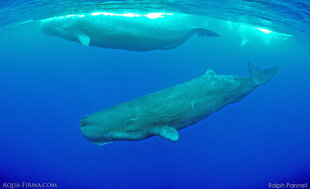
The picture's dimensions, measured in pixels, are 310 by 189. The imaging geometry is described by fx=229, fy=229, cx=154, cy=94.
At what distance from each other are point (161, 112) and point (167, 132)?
453 millimetres

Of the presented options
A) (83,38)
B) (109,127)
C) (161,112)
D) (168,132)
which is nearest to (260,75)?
(161,112)

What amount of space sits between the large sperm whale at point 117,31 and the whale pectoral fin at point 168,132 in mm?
5016

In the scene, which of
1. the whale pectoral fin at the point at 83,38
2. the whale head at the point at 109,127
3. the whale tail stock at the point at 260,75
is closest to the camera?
the whale head at the point at 109,127

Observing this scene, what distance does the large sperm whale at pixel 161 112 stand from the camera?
4531 millimetres

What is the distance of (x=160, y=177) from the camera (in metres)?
15.8

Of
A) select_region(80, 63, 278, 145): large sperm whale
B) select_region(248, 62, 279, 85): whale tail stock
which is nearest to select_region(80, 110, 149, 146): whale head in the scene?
select_region(80, 63, 278, 145): large sperm whale

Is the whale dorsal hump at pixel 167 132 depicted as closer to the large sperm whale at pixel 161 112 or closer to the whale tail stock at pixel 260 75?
the large sperm whale at pixel 161 112

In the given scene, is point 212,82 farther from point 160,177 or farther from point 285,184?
point 285,184

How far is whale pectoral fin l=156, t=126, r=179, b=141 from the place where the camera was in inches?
181

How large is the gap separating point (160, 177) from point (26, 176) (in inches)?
389

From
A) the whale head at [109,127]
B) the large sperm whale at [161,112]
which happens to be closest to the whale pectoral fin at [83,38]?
the large sperm whale at [161,112]

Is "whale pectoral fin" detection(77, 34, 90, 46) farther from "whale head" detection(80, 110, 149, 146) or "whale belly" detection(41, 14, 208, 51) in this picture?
"whale head" detection(80, 110, 149, 146)

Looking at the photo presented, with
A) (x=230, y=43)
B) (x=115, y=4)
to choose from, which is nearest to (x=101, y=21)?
(x=115, y=4)

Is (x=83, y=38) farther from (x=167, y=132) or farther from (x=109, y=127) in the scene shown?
(x=167, y=132)
